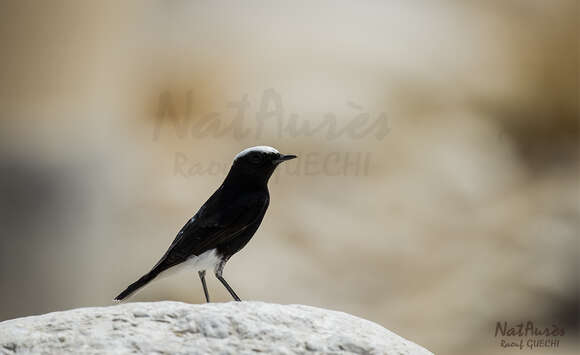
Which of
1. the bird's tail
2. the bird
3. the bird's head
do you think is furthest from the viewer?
the bird's head

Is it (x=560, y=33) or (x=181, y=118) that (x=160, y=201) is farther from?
(x=560, y=33)

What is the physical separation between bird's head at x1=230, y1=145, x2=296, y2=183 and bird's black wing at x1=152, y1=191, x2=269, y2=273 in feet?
0.60

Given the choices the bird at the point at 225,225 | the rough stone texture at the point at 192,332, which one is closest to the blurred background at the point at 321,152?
the bird at the point at 225,225

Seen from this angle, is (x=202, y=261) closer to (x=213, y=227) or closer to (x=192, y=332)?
(x=213, y=227)

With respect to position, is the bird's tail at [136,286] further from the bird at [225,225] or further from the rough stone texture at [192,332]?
the rough stone texture at [192,332]

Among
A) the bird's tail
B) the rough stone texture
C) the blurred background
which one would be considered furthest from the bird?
the blurred background

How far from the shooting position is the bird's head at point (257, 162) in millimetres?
4949

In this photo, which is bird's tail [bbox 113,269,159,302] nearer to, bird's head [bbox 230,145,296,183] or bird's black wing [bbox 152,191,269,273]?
bird's black wing [bbox 152,191,269,273]

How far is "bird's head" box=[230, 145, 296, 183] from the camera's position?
195 inches

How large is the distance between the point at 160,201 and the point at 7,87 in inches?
105

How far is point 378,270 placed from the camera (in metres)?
8.62

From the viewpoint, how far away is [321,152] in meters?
8.80

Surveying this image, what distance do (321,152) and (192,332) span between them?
5.48 meters

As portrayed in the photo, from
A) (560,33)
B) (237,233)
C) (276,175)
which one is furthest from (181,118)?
(560,33)
